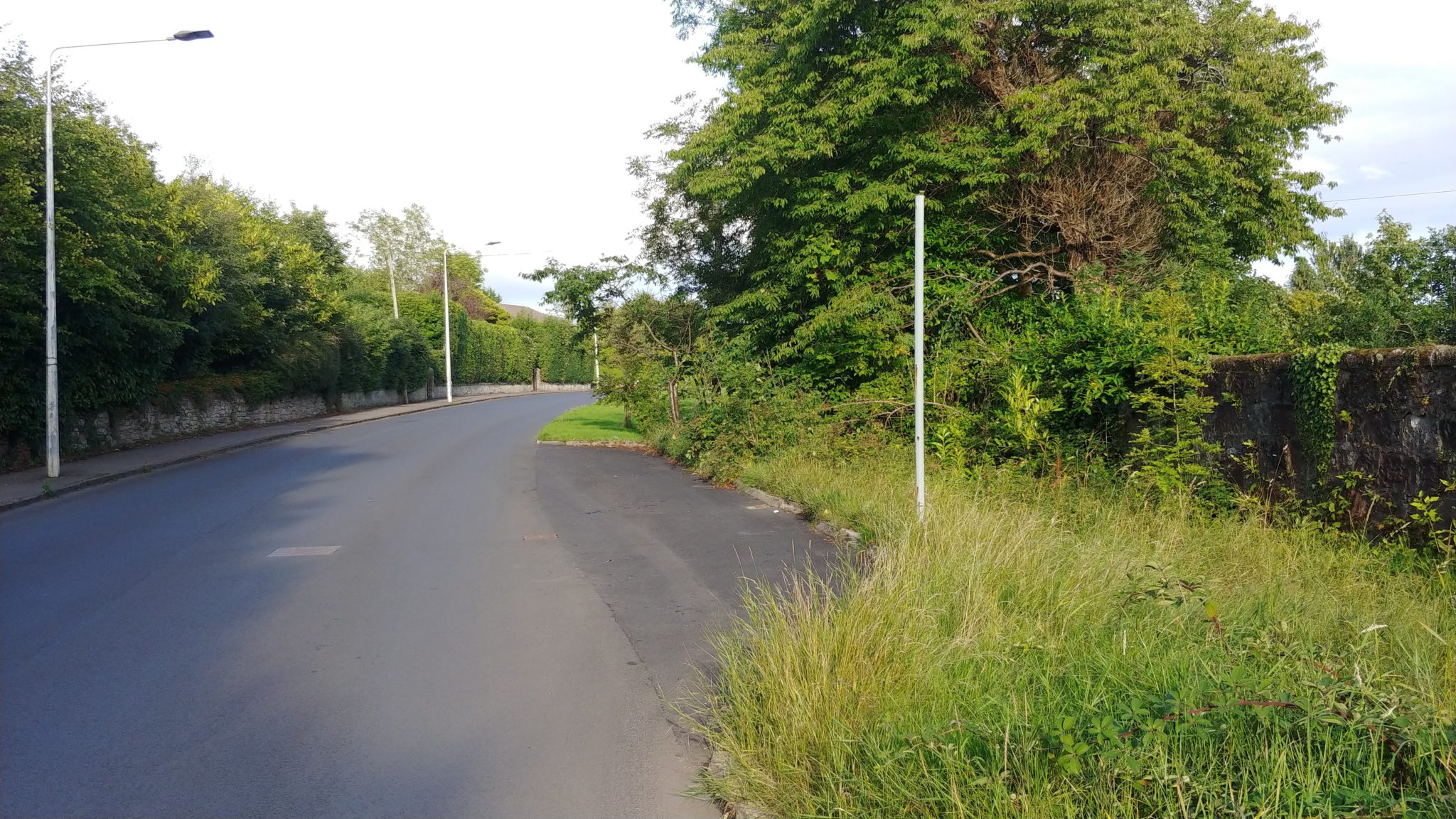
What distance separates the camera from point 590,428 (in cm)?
2852

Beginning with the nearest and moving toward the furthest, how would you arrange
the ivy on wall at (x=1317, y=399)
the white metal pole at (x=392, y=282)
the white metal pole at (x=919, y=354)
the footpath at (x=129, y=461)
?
the white metal pole at (x=919, y=354) → the ivy on wall at (x=1317, y=399) → the footpath at (x=129, y=461) → the white metal pole at (x=392, y=282)

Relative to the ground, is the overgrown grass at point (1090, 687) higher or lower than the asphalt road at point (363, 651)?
higher

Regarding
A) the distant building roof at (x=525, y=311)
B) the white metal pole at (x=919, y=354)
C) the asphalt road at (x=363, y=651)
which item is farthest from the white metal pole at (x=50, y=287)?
the distant building roof at (x=525, y=311)

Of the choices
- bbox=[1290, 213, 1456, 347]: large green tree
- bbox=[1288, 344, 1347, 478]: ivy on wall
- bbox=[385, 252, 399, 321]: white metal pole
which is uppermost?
bbox=[385, 252, 399, 321]: white metal pole

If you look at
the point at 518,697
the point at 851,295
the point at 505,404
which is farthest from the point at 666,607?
the point at 505,404

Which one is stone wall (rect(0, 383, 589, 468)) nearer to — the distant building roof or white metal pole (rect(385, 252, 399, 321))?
white metal pole (rect(385, 252, 399, 321))

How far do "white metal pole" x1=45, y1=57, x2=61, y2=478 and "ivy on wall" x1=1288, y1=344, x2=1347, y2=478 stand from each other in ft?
59.4

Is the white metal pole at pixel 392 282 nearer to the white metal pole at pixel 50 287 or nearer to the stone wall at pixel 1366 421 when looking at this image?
the white metal pole at pixel 50 287

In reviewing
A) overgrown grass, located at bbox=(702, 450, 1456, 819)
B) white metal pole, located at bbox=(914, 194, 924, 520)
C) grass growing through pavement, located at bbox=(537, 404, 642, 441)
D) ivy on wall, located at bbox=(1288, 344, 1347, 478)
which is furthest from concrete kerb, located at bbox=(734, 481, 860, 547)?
grass growing through pavement, located at bbox=(537, 404, 642, 441)

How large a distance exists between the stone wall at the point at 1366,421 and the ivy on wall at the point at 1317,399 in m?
0.05

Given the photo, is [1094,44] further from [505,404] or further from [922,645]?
[505,404]

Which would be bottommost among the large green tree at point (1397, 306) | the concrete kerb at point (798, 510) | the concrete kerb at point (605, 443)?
the concrete kerb at point (798, 510)

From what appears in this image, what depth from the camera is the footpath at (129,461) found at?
1489cm

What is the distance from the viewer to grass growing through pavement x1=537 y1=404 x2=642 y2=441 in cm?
2517
